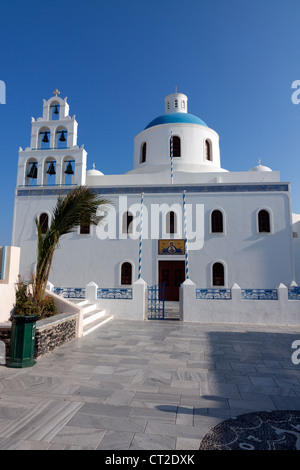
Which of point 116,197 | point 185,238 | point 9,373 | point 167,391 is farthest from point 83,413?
point 116,197

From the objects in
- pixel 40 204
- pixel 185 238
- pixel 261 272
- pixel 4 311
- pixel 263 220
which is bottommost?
pixel 4 311

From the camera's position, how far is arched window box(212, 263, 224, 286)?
13938 millimetres

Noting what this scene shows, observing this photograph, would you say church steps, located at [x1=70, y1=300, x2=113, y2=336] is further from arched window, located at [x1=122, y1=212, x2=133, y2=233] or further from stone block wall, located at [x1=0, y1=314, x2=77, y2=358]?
arched window, located at [x1=122, y1=212, x2=133, y2=233]

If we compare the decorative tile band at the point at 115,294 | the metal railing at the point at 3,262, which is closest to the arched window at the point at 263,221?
the decorative tile band at the point at 115,294

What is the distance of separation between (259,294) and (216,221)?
510 cm

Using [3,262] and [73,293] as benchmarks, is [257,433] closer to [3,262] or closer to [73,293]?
[3,262]

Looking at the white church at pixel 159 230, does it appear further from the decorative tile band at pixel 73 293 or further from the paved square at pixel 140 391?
the paved square at pixel 140 391

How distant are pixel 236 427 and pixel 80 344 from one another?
4.62 meters

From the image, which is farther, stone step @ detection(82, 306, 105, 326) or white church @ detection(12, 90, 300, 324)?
white church @ detection(12, 90, 300, 324)

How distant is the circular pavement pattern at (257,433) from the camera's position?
8.80 feet

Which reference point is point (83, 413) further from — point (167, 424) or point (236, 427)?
point (236, 427)

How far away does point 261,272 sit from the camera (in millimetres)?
13711

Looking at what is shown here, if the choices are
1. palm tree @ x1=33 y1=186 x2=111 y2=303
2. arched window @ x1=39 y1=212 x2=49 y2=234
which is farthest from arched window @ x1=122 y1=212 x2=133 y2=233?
palm tree @ x1=33 y1=186 x2=111 y2=303

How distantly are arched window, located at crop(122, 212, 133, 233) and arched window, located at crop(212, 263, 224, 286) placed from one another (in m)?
4.57
